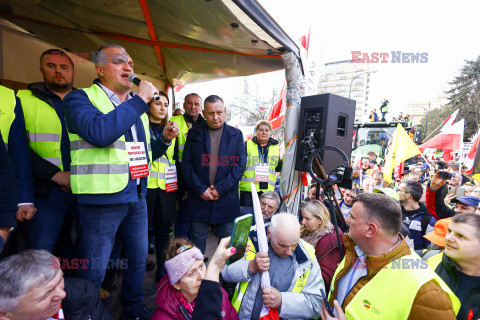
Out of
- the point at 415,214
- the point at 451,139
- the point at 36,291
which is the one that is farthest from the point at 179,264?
the point at 451,139

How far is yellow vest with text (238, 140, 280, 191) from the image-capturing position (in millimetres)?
3562

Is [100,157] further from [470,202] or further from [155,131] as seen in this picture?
[470,202]

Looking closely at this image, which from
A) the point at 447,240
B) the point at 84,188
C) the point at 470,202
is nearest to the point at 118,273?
the point at 84,188

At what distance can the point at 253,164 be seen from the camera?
360 centimetres

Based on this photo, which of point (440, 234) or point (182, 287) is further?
point (440, 234)

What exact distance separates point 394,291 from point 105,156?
1794mm

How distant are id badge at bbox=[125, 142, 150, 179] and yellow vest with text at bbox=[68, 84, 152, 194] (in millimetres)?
85

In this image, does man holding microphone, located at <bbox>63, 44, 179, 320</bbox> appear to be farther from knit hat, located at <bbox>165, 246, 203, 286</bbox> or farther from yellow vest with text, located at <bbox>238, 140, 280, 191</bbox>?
yellow vest with text, located at <bbox>238, 140, 280, 191</bbox>

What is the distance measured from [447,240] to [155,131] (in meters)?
2.56

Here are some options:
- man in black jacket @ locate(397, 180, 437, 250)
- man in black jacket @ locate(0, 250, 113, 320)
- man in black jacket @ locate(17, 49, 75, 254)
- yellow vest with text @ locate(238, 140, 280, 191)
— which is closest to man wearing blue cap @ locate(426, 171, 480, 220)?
man in black jacket @ locate(397, 180, 437, 250)

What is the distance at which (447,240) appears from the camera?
1.59m

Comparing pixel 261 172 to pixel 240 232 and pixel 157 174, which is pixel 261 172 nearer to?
pixel 157 174

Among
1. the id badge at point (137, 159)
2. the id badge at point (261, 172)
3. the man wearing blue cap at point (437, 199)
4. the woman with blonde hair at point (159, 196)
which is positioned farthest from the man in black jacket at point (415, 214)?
the id badge at point (137, 159)

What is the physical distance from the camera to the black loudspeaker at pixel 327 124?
2807mm
